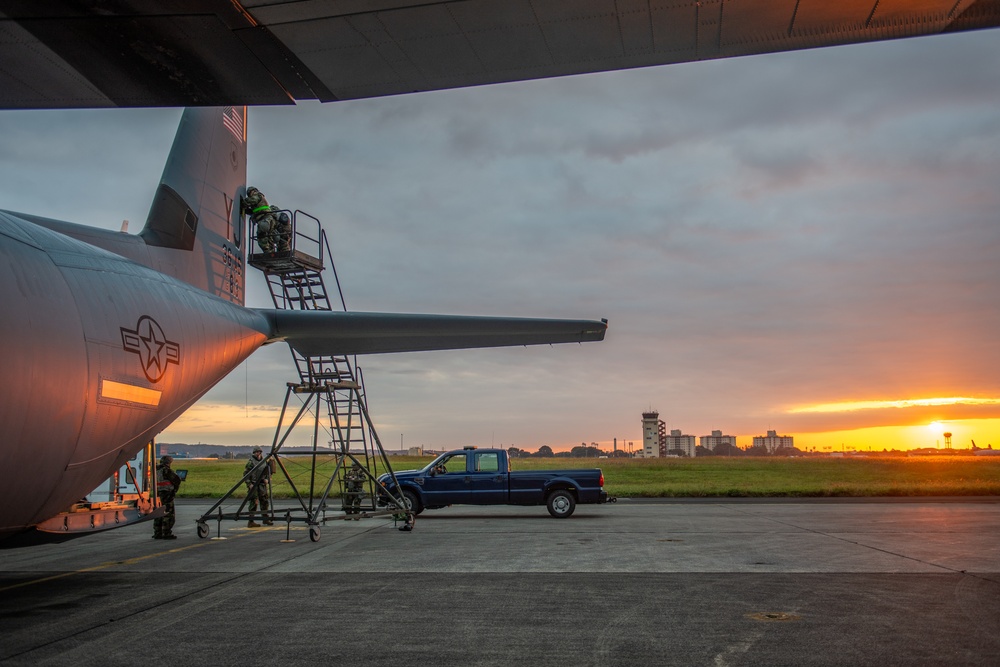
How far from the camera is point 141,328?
8.85 m

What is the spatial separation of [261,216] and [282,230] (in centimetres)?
55

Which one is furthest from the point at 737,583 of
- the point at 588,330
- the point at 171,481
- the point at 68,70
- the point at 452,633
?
the point at 171,481

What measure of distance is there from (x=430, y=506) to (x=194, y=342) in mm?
11632

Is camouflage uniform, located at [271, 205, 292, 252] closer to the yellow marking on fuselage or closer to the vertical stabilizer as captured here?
the vertical stabilizer

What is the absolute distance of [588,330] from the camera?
523 inches

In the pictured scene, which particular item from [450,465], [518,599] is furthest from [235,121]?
[450,465]

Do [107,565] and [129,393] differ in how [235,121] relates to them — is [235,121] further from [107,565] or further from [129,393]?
[107,565]

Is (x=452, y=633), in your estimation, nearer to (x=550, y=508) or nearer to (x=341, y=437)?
(x=341, y=437)

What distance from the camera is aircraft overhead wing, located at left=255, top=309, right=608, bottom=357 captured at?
13195 mm

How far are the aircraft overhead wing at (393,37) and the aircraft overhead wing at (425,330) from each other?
8.47 meters

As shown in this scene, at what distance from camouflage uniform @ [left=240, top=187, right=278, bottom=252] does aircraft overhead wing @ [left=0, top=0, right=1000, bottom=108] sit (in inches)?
427

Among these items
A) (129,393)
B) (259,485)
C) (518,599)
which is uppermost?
(129,393)

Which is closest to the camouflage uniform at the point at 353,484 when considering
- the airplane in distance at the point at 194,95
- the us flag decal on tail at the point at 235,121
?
the airplane in distance at the point at 194,95

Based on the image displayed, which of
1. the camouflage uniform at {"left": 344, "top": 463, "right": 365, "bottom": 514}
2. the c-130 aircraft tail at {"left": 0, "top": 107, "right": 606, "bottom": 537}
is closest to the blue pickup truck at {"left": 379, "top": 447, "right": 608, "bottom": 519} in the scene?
the camouflage uniform at {"left": 344, "top": 463, "right": 365, "bottom": 514}
